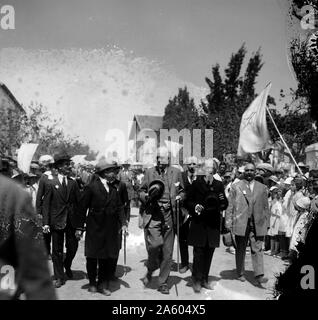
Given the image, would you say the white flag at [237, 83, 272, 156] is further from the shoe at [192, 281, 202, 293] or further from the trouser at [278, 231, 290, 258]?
the shoe at [192, 281, 202, 293]

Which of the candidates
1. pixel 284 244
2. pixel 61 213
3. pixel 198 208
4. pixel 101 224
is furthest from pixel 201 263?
pixel 284 244

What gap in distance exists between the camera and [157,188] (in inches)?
253

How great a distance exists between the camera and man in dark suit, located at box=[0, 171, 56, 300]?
1813 millimetres

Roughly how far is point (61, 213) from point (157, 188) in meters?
1.53

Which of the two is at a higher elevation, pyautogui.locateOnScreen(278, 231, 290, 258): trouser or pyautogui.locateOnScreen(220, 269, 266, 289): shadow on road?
pyautogui.locateOnScreen(278, 231, 290, 258): trouser

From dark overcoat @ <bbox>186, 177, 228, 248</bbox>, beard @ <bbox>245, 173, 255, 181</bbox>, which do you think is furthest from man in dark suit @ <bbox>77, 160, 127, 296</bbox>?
beard @ <bbox>245, 173, 255, 181</bbox>

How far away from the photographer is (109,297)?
5867 mm

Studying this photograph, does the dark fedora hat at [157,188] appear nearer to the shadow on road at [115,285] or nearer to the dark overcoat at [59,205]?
the dark overcoat at [59,205]

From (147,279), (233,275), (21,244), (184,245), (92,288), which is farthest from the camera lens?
(184,245)

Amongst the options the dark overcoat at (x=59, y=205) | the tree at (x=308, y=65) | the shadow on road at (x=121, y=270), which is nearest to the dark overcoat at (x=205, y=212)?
the shadow on road at (x=121, y=270)

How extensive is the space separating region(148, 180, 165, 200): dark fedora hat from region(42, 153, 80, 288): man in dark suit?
117cm

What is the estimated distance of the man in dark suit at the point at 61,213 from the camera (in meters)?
6.45

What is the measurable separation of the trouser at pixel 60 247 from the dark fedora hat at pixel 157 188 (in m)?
1.40
